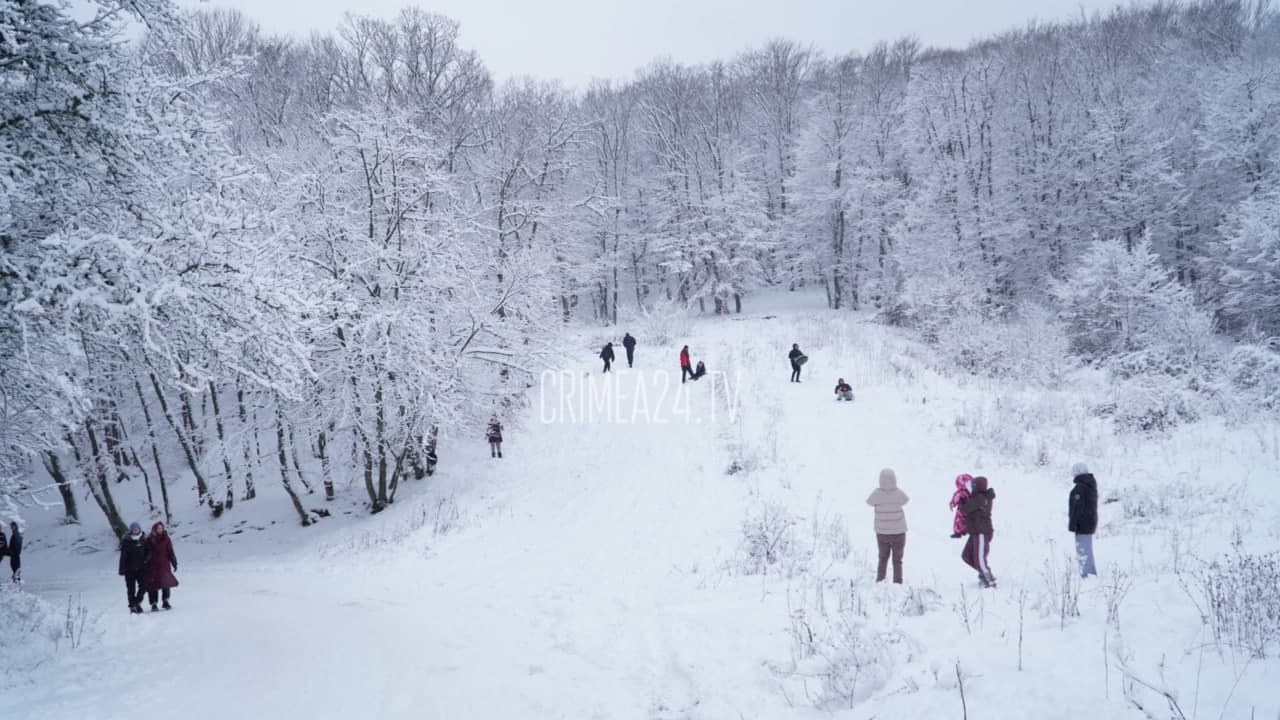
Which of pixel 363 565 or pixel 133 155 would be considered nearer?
pixel 133 155

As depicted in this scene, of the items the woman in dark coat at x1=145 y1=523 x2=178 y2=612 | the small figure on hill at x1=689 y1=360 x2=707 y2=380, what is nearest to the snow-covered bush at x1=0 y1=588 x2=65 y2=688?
the woman in dark coat at x1=145 y1=523 x2=178 y2=612

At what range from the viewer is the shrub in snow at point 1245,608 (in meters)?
4.09

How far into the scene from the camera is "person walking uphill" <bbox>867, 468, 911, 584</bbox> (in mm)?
7812

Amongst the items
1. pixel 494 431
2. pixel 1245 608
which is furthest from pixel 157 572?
pixel 1245 608

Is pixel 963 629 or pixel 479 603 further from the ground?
pixel 963 629

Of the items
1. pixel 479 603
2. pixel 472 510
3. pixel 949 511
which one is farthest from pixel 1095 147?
pixel 479 603

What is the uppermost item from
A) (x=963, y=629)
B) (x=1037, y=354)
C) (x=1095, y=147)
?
(x=1095, y=147)

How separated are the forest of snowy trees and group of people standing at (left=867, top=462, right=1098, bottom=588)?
7.33 meters

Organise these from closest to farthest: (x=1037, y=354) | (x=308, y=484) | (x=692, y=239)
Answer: (x=308, y=484) → (x=1037, y=354) → (x=692, y=239)

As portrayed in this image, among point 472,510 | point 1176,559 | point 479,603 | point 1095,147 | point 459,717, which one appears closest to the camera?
point 459,717

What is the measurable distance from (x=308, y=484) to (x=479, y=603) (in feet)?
40.3

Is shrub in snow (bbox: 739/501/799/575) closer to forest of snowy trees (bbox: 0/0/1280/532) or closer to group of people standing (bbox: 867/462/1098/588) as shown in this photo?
group of people standing (bbox: 867/462/1098/588)

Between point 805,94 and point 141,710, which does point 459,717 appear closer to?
point 141,710

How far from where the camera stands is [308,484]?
17734 mm
